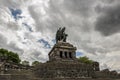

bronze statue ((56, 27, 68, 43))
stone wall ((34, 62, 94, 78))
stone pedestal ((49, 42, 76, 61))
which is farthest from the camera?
bronze statue ((56, 27, 68, 43))

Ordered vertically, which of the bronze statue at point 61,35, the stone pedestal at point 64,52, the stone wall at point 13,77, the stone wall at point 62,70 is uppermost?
the bronze statue at point 61,35

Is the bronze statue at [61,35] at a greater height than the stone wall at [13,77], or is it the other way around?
the bronze statue at [61,35]

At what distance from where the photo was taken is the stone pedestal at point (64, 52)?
40.2 m

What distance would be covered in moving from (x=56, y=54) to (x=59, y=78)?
11.2 metres

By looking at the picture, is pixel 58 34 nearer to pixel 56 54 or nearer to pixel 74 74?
pixel 56 54

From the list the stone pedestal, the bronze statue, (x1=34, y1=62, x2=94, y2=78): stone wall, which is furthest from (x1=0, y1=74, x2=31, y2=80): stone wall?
the bronze statue

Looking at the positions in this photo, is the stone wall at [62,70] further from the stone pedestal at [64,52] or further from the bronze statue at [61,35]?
the bronze statue at [61,35]

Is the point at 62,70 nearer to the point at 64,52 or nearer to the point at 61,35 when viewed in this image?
the point at 64,52

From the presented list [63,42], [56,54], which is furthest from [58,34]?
[56,54]

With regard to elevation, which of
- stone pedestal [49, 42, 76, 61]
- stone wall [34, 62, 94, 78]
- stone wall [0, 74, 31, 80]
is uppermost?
stone pedestal [49, 42, 76, 61]

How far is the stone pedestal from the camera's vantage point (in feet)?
132

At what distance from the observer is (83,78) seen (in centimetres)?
3117

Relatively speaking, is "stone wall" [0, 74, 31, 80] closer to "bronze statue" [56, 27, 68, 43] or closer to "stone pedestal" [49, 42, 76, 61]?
"stone pedestal" [49, 42, 76, 61]

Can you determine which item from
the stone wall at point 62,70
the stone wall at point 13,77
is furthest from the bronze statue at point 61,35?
the stone wall at point 13,77
